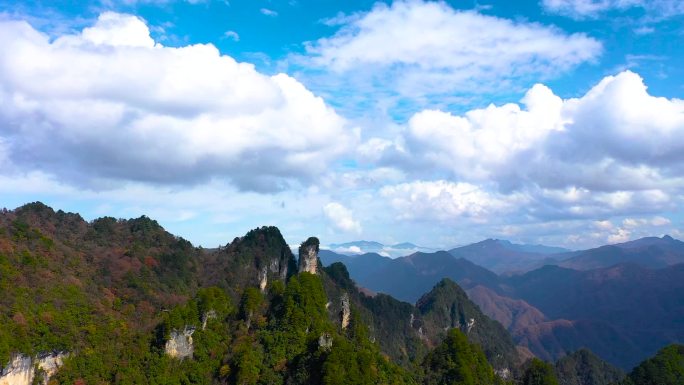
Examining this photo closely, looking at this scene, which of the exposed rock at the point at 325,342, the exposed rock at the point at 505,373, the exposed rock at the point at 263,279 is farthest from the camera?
the exposed rock at the point at 505,373

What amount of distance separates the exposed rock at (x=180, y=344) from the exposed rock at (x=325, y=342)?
19.4 meters

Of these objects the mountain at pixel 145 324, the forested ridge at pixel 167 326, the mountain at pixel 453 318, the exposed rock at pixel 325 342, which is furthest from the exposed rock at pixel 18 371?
the mountain at pixel 453 318

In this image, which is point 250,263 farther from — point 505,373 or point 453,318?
point 453,318

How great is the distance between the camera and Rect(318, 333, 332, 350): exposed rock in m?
66.8

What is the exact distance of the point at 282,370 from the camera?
6812cm

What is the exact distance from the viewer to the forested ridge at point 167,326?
64.3 metres

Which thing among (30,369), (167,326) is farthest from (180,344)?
(30,369)

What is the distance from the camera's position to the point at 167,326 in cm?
6962

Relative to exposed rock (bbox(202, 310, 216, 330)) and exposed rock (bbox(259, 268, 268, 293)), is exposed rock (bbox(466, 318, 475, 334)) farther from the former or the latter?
exposed rock (bbox(202, 310, 216, 330))

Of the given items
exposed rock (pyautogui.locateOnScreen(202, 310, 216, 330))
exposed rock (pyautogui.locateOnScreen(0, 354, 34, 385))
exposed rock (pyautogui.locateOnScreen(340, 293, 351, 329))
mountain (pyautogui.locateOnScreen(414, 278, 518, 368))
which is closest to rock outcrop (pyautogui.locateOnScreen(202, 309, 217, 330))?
exposed rock (pyautogui.locateOnScreen(202, 310, 216, 330))

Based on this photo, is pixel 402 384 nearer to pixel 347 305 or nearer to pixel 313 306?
pixel 313 306

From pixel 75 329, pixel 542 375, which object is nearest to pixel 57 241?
pixel 75 329

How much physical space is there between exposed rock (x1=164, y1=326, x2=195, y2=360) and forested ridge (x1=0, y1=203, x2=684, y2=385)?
27 centimetres

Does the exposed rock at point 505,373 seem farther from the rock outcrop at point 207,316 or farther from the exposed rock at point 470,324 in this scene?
the rock outcrop at point 207,316
